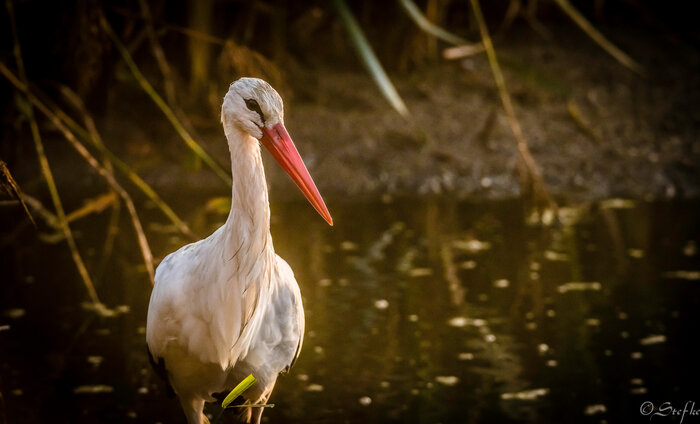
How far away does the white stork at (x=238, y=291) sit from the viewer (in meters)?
3.21

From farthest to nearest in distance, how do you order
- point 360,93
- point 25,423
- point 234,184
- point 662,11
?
1. point 662,11
2. point 360,93
3. point 25,423
4. point 234,184

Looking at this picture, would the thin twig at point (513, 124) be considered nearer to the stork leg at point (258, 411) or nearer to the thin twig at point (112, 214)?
the thin twig at point (112, 214)

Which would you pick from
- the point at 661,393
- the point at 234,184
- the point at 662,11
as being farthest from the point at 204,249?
the point at 662,11

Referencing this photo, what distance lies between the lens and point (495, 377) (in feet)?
16.2

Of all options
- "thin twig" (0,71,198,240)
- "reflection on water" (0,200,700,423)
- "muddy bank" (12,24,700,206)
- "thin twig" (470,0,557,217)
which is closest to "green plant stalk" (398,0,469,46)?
"thin twig" (470,0,557,217)

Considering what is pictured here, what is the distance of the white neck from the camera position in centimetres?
323

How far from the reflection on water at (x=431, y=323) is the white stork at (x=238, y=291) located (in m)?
0.82

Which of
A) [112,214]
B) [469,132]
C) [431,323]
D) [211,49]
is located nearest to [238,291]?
[431,323]

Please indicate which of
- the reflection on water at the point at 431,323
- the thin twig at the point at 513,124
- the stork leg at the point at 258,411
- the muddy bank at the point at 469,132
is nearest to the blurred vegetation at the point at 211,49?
the muddy bank at the point at 469,132

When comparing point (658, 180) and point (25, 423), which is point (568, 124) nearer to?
point (658, 180)

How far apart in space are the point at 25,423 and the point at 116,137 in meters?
5.53

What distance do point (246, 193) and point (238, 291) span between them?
1.23ft

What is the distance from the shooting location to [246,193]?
3.24 m

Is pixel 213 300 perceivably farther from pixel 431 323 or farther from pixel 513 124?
pixel 431 323
